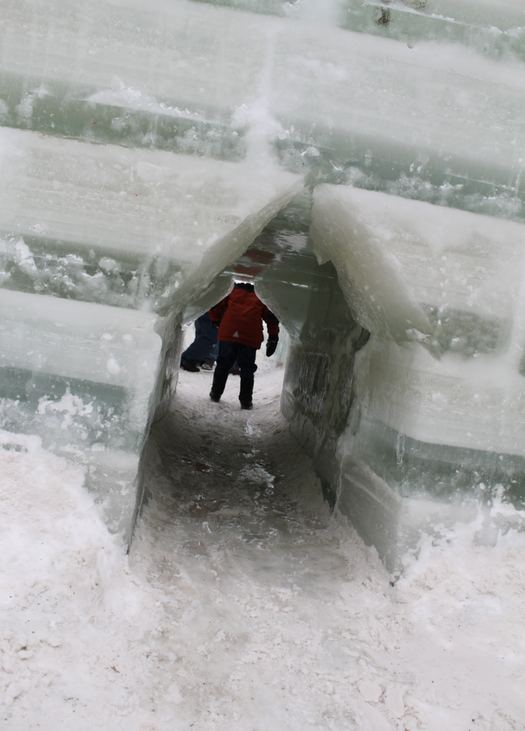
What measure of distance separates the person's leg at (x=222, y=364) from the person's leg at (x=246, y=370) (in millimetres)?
87

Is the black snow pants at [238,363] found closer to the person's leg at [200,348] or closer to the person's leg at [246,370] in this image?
the person's leg at [246,370]

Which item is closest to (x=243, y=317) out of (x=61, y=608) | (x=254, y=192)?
(x=254, y=192)

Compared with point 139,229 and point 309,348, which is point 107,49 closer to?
point 139,229

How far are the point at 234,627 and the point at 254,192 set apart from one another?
1.58 meters

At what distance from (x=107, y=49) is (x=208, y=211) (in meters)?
0.70

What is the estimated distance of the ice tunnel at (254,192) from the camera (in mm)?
2273

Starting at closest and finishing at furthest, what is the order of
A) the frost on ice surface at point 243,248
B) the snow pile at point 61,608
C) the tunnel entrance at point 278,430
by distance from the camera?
the snow pile at point 61,608 < the frost on ice surface at point 243,248 < the tunnel entrance at point 278,430

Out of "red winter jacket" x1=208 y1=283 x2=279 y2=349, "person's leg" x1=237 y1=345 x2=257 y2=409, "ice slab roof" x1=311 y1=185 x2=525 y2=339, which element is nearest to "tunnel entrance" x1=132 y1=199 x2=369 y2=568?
"ice slab roof" x1=311 y1=185 x2=525 y2=339

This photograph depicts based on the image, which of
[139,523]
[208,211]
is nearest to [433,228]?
[208,211]

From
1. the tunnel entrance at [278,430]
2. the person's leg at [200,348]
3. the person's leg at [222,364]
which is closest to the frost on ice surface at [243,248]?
the tunnel entrance at [278,430]

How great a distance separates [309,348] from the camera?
16.9 ft

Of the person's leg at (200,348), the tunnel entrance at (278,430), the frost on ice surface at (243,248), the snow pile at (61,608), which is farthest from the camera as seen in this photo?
the person's leg at (200,348)

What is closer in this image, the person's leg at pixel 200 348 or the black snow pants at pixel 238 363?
the black snow pants at pixel 238 363

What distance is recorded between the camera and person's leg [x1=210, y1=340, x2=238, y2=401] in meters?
6.88
